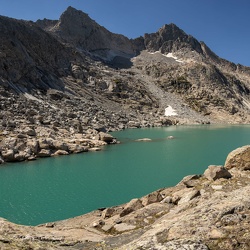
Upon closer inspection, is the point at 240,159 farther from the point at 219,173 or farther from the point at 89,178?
the point at 89,178

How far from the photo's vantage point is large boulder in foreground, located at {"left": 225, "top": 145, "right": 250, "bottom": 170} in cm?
1628

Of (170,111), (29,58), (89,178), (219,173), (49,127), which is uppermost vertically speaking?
(29,58)

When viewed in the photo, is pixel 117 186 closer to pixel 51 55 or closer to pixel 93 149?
pixel 93 149

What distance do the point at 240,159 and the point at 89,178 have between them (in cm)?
2033

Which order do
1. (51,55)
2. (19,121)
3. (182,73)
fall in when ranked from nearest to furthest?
(19,121)
(51,55)
(182,73)

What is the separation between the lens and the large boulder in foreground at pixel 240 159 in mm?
16281

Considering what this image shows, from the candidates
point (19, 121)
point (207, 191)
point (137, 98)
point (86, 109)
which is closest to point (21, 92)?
point (86, 109)

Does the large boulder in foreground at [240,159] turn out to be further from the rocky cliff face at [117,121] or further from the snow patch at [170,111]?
the snow patch at [170,111]

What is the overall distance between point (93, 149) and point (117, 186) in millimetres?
24608

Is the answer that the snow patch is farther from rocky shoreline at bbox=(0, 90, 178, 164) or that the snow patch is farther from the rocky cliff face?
rocky shoreline at bbox=(0, 90, 178, 164)

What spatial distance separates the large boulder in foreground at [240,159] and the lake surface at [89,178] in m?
10.6

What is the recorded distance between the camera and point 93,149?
53.6m

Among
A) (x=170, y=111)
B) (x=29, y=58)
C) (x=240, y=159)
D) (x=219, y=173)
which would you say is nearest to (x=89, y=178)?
(x=240, y=159)

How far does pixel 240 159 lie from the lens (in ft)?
55.3
